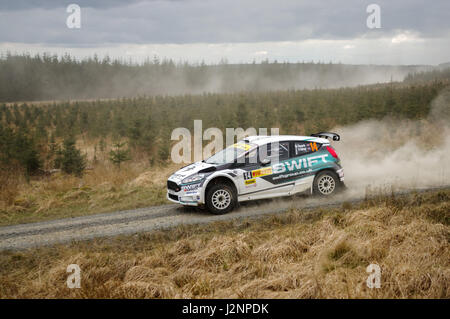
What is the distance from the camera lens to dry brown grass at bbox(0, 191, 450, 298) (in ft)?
16.2

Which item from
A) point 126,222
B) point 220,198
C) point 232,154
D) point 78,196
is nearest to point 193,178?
point 220,198

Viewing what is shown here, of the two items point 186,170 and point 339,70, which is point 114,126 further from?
point 339,70

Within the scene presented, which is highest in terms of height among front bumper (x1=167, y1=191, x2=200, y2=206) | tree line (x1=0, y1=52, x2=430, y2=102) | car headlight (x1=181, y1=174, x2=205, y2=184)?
tree line (x1=0, y1=52, x2=430, y2=102)

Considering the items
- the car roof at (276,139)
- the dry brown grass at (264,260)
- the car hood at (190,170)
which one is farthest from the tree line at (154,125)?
the dry brown grass at (264,260)

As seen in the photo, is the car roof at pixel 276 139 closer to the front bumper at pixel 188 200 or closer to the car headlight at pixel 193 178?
the car headlight at pixel 193 178

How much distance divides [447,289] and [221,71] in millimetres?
115814

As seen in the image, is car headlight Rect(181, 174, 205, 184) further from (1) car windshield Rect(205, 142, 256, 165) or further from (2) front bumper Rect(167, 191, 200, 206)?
(1) car windshield Rect(205, 142, 256, 165)

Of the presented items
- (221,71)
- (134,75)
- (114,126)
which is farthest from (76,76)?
(114,126)

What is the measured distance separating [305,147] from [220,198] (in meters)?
2.86

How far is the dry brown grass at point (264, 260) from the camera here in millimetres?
4938

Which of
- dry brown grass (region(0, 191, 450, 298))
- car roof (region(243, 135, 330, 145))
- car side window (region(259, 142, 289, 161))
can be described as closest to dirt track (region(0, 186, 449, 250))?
dry brown grass (region(0, 191, 450, 298))

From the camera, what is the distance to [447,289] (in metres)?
4.63

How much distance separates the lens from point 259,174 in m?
9.69

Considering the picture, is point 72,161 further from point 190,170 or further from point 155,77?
point 155,77
